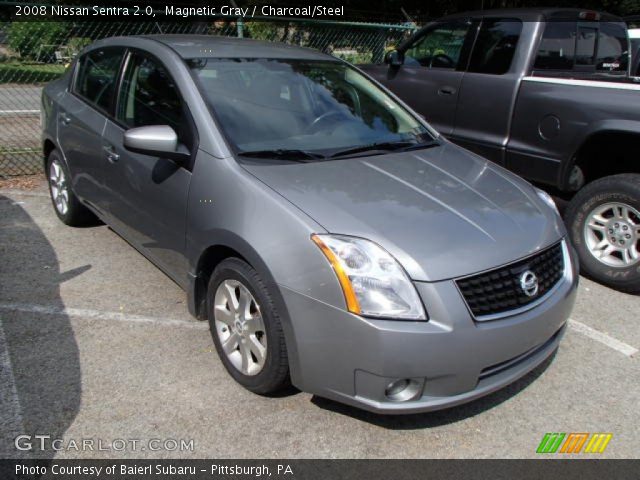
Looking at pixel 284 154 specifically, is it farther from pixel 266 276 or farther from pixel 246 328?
pixel 246 328

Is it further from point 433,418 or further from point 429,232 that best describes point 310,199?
point 433,418

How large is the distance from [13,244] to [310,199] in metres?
3.27

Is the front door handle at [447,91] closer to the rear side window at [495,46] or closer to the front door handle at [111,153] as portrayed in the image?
the rear side window at [495,46]

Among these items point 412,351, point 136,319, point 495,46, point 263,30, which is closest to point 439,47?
point 495,46

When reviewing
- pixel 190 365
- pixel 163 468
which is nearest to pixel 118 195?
pixel 190 365

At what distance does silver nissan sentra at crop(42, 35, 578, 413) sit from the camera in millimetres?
Answer: 2350

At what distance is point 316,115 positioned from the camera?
3480mm

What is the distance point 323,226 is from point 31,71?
30.2ft

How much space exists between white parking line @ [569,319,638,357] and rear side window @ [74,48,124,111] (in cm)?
358

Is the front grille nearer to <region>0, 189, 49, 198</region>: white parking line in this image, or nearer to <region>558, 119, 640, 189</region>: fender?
Answer: <region>558, 119, 640, 189</region>: fender

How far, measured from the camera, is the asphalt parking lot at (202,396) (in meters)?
2.58

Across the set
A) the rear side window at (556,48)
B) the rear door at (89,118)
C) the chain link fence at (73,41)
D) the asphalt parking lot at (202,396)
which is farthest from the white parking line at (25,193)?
the rear side window at (556,48)

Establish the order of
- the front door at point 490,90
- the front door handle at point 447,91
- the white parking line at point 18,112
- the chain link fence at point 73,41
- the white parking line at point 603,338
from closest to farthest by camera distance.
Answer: the white parking line at point 603,338, the front door at point 490,90, the front door handle at point 447,91, the chain link fence at point 73,41, the white parking line at point 18,112

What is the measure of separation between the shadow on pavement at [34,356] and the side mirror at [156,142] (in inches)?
48.5
